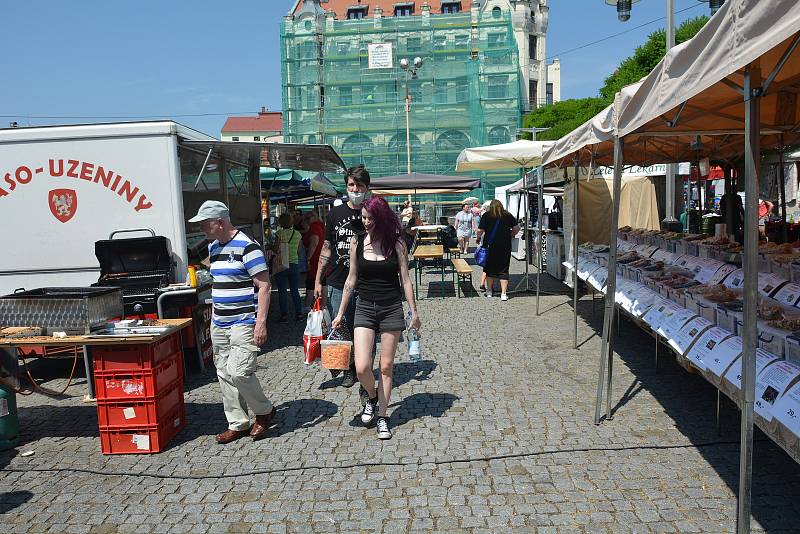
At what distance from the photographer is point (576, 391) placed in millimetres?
5828

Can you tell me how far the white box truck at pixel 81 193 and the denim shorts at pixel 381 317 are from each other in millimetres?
3058

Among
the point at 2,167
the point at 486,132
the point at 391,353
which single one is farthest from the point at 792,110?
the point at 486,132

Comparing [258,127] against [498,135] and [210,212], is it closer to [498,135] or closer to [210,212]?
[498,135]

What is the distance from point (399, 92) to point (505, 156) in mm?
36177

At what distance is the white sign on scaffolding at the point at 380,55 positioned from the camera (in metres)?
44.2

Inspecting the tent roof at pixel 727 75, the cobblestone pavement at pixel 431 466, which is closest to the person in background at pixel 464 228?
the tent roof at pixel 727 75

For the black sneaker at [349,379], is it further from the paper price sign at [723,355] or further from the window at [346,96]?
the window at [346,96]

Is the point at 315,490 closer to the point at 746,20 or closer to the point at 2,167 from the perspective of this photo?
the point at 746,20

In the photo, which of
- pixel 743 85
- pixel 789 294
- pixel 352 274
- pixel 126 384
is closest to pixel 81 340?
pixel 126 384

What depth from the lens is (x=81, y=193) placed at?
6855 mm

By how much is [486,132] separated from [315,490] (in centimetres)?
4327

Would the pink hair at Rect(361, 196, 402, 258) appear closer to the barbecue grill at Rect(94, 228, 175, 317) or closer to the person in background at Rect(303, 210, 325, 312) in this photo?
the barbecue grill at Rect(94, 228, 175, 317)

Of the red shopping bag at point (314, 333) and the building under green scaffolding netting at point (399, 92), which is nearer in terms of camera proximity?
the red shopping bag at point (314, 333)

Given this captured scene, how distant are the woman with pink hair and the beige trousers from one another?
792 mm
